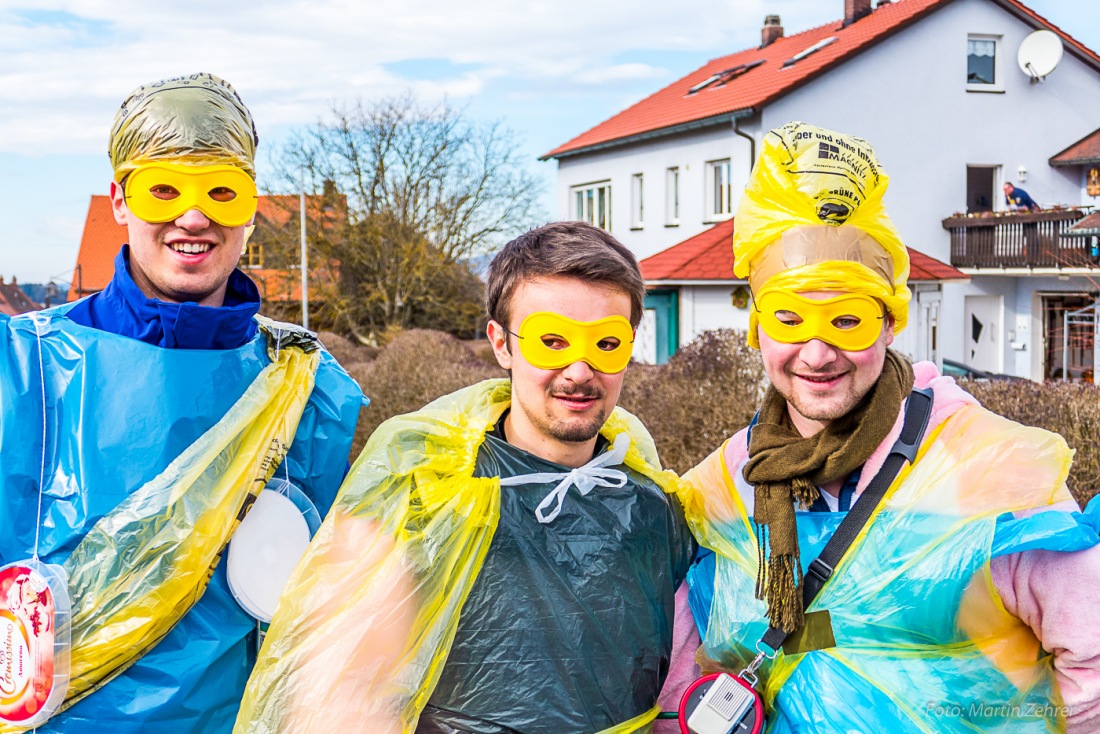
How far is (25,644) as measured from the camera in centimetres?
217

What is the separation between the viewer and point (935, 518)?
2.09 m

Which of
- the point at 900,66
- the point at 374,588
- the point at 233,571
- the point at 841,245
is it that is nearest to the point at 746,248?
the point at 841,245

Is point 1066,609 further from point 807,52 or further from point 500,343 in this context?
point 807,52

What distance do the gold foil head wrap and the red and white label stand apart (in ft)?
3.15

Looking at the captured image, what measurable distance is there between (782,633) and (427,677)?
73 cm

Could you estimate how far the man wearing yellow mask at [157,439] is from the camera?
221 centimetres

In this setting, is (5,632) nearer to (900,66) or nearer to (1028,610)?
(1028,610)

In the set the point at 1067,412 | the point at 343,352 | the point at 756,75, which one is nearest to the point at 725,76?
the point at 756,75

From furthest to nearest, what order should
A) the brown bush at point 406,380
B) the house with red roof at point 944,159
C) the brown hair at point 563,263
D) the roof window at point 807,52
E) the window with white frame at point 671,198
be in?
1. the window with white frame at point 671,198
2. the roof window at point 807,52
3. the house with red roof at point 944,159
4. the brown bush at point 406,380
5. the brown hair at point 563,263

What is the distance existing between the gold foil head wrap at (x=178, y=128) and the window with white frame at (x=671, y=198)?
19.5 m

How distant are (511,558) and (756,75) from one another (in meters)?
20.4

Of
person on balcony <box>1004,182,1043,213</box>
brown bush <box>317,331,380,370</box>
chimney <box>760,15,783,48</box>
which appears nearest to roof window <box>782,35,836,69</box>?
chimney <box>760,15,783,48</box>

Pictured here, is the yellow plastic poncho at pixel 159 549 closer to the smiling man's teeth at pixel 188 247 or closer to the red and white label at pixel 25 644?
the red and white label at pixel 25 644

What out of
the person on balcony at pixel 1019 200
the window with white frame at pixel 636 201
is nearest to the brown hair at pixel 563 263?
the person on balcony at pixel 1019 200
